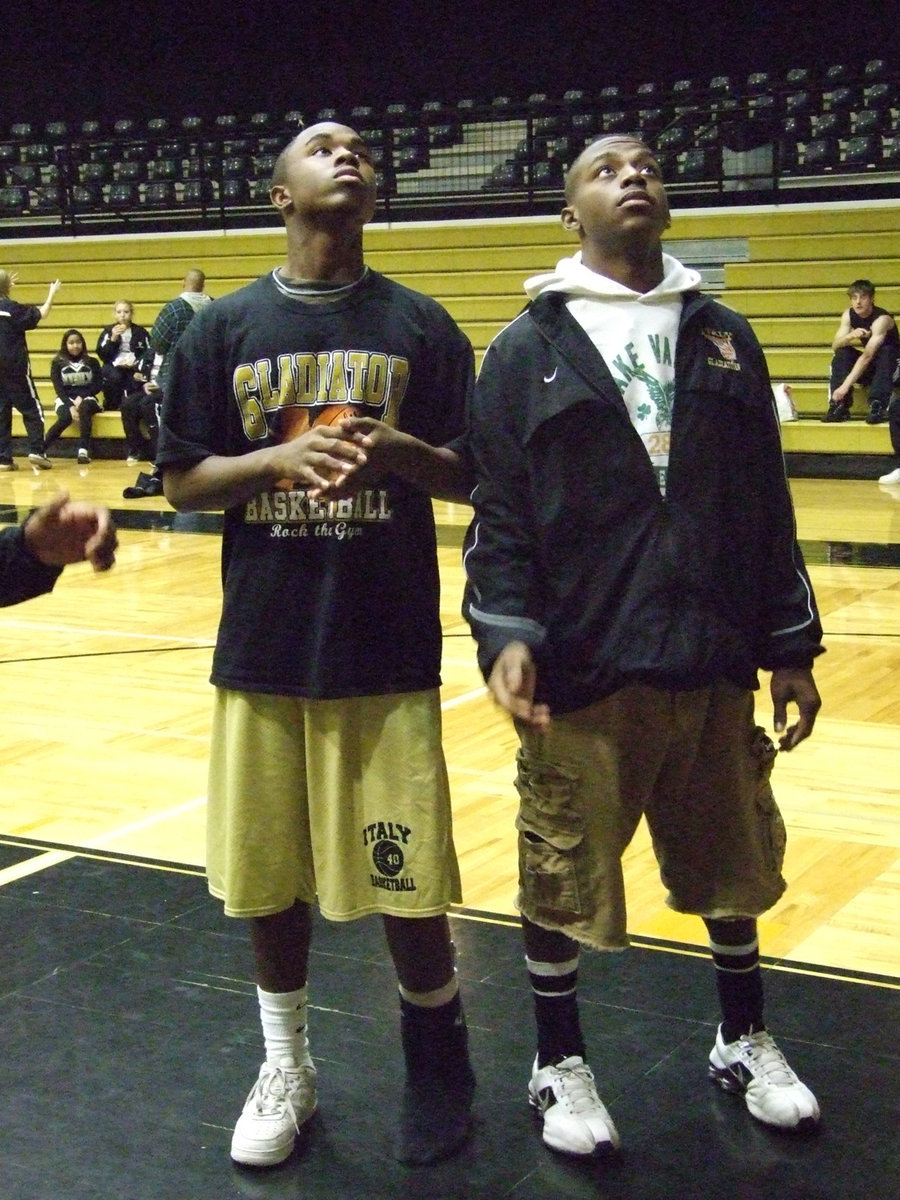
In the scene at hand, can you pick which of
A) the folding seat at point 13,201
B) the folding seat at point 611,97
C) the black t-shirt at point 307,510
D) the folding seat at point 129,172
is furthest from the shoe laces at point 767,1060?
the folding seat at point 13,201

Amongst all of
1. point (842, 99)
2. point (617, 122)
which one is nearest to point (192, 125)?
point (617, 122)

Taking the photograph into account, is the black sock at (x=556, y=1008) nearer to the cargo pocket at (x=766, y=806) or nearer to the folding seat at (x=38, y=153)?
the cargo pocket at (x=766, y=806)

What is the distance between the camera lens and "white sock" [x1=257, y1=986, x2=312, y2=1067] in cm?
244

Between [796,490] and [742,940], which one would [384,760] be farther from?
[796,490]

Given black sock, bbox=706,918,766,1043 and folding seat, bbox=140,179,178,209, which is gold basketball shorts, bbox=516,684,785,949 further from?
folding seat, bbox=140,179,178,209

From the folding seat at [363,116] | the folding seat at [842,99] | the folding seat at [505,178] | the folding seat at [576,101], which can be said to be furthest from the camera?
the folding seat at [363,116]

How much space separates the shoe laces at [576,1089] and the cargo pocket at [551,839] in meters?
0.28

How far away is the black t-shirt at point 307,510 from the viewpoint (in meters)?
2.33

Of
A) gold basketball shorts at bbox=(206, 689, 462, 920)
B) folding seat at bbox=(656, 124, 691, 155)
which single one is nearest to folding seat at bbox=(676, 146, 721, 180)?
folding seat at bbox=(656, 124, 691, 155)

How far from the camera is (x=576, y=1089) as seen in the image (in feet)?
7.83

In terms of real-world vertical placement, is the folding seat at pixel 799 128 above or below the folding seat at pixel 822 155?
above

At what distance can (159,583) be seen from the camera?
7.43 meters

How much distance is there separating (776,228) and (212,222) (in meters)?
5.68

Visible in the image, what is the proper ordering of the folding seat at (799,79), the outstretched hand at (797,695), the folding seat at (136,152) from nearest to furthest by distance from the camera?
the outstretched hand at (797,695), the folding seat at (799,79), the folding seat at (136,152)
